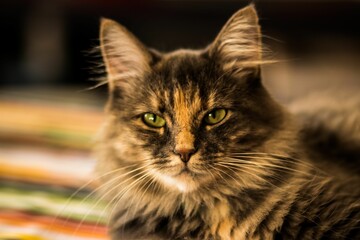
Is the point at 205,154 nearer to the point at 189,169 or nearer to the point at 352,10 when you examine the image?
the point at 189,169

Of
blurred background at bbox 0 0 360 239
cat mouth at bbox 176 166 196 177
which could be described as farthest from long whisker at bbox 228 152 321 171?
blurred background at bbox 0 0 360 239

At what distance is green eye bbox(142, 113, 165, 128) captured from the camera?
1.24m

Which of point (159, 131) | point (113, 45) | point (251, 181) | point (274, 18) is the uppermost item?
point (274, 18)

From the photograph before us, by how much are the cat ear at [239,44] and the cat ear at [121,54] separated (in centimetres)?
21

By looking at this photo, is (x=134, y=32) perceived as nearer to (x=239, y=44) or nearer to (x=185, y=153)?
(x=239, y=44)

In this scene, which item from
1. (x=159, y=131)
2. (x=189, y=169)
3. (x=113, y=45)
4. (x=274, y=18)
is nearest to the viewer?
(x=189, y=169)

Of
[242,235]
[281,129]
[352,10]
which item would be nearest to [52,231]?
[242,235]

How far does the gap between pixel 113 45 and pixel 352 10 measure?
10.4 feet

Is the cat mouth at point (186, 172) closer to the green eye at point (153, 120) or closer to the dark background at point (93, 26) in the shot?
the green eye at point (153, 120)

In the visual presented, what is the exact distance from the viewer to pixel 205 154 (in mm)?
1127

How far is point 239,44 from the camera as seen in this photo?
127 cm

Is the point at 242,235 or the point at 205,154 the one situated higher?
the point at 205,154

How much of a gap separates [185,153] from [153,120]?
185 millimetres

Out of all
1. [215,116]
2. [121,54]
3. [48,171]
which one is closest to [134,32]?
[48,171]
